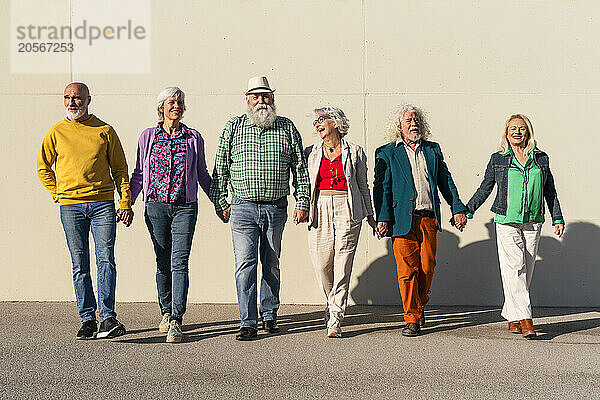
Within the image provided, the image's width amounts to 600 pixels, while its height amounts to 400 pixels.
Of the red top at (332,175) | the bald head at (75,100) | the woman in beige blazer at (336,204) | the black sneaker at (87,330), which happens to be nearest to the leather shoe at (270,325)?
the woman in beige blazer at (336,204)

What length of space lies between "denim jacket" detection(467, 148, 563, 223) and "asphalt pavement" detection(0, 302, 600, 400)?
1.15 m

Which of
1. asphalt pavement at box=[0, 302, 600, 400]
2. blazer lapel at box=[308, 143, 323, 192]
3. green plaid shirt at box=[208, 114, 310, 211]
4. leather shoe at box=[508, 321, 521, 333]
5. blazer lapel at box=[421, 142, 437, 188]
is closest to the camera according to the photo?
asphalt pavement at box=[0, 302, 600, 400]

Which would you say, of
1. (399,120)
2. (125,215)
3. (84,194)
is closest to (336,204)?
(399,120)

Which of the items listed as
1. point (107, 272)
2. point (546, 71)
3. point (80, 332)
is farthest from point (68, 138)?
point (546, 71)

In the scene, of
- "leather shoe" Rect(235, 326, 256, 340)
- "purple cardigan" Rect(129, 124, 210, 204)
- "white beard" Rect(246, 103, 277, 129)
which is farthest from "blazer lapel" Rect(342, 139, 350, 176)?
"leather shoe" Rect(235, 326, 256, 340)

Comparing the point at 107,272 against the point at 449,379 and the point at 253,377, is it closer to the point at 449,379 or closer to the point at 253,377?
the point at 253,377

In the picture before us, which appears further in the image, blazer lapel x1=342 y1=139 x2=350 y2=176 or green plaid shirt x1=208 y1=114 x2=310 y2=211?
blazer lapel x1=342 y1=139 x2=350 y2=176

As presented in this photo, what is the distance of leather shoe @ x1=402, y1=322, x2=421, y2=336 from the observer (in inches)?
296

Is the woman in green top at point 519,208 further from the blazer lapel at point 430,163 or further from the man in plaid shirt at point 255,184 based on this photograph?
the man in plaid shirt at point 255,184

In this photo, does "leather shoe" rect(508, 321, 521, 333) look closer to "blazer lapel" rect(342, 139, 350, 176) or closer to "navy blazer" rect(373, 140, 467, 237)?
"navy blazer" rect(373, 140, 467, 237)

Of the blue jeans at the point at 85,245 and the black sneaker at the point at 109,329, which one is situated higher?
the blue jeans at the point at 85,245

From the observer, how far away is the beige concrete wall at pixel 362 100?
9312 mm

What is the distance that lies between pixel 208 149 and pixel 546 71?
385 cm

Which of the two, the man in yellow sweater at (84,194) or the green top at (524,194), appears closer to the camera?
the man in yellow sweater at (84,194)
